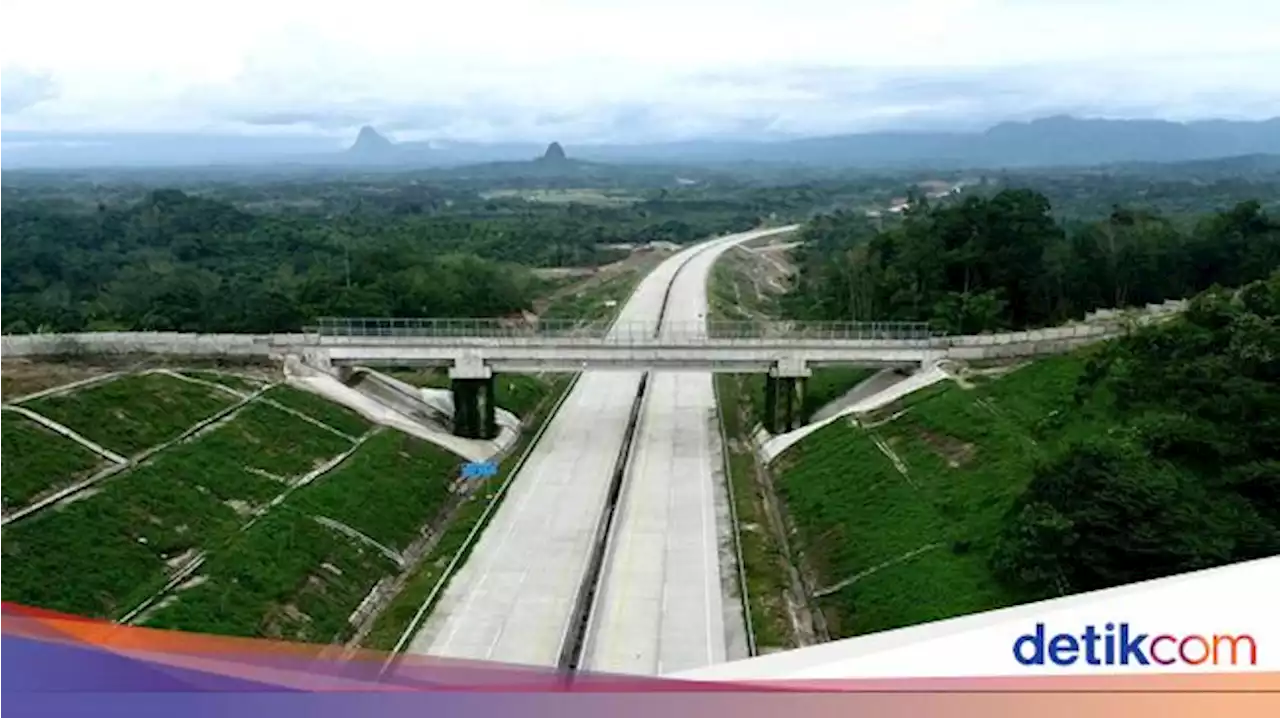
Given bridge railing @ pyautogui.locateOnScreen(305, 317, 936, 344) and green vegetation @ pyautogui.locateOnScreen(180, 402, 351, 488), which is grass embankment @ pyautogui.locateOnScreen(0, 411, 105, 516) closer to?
green vegetation @ pyautogui.locateOnScreen(180, 402, 351, 488)

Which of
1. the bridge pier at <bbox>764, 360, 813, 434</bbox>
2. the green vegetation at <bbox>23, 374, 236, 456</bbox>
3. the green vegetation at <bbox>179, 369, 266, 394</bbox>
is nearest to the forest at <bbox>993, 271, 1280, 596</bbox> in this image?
the bridge pier at <bbox>764, 360, 813, 434</bbox>

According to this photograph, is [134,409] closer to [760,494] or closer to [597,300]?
[760,494]

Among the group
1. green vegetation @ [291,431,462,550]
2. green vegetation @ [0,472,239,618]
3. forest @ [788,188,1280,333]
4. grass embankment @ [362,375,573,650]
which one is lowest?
grass embankment @ [362,375,573,650]

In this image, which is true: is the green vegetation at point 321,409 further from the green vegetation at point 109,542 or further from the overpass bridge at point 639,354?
the green vegetation at point 109,542

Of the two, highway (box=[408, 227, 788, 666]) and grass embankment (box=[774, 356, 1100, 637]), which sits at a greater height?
grass embankment (box=[774, 356, 1100, 637])

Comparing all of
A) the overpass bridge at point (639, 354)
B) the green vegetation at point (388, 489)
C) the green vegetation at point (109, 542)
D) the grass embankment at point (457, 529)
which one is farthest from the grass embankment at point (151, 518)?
the overpass bridge at point (639, 354)

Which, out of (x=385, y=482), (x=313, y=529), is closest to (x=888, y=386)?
(x=385, y=482)
